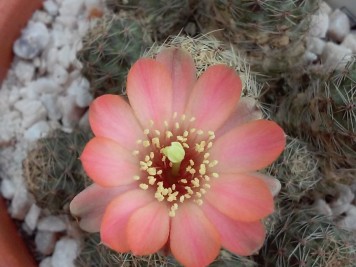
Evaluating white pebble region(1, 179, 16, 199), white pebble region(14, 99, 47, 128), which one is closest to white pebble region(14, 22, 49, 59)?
white pebble region(14, 99, 47, 128)

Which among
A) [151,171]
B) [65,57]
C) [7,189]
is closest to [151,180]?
[151,171]

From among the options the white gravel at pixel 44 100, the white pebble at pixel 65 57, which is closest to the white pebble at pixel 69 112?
the white gravel at pixel 44 100

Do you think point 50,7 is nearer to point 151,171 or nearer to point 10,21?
point 10,21

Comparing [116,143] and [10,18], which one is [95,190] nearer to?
[116,143]

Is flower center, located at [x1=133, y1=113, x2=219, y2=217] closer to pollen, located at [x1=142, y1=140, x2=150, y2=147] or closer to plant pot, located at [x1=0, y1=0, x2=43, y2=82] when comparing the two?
pollen, located at [x1=142, y1=140, x2=150, y2=147]

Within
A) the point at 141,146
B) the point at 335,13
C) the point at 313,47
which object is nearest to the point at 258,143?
the point at 141,146

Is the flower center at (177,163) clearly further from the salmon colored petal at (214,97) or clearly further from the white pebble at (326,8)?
the white pebble at (326,8)
